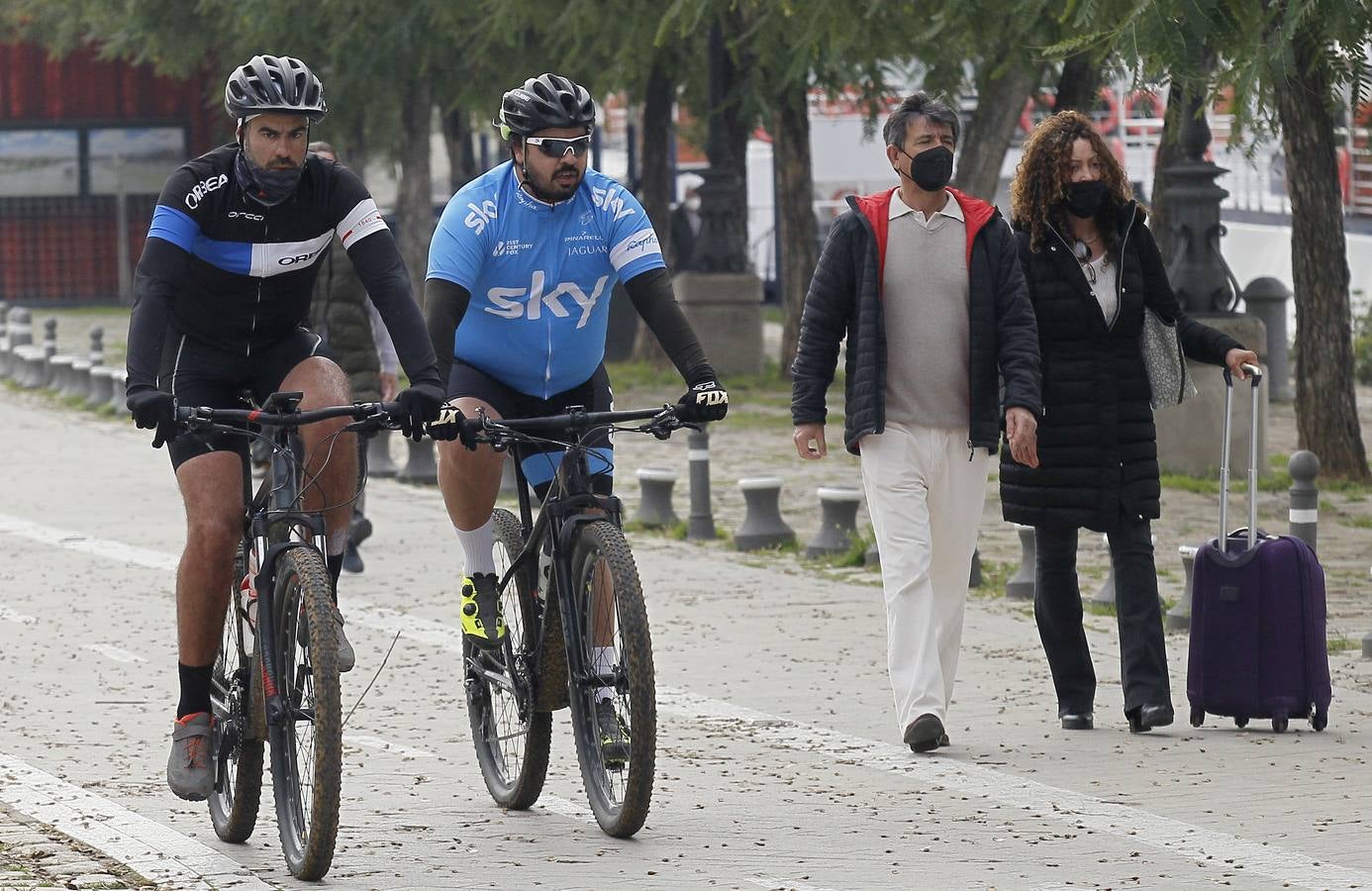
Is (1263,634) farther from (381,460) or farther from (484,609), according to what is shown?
(381,460)

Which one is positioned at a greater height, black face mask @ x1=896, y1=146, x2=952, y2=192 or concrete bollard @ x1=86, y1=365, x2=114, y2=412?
black face mask @ x1=896, y1=146, x2=952, y2=192

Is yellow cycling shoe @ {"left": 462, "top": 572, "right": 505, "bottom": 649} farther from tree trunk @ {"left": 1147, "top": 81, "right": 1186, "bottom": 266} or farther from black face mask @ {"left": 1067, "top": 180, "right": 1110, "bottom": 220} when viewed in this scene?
tree trunk @ {"left": 1147, "top": 81, "right": 1186, "bottom": 266}

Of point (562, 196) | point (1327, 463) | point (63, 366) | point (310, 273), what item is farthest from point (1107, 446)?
point (63, 366)

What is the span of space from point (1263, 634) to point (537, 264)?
8.24 feet

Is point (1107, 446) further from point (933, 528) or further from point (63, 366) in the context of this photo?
point (63, 366)

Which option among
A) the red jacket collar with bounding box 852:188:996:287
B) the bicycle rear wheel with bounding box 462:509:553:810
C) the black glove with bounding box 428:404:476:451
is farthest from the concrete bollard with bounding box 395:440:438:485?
the black glove with bounding box 428:404:476:451

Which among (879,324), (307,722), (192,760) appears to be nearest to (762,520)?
(879,324)

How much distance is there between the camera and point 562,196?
21.0ft

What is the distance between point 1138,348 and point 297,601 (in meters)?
3.04

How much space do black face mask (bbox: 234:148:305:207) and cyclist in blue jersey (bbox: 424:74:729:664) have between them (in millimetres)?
540

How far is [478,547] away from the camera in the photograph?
6719mm

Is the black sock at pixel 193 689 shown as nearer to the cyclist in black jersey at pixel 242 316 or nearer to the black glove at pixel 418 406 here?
the cyclist in black jersey at pixel 242 316

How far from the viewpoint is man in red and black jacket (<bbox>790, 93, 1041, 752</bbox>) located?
7.25 metres

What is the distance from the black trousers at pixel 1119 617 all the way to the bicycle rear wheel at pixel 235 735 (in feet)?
8.69
